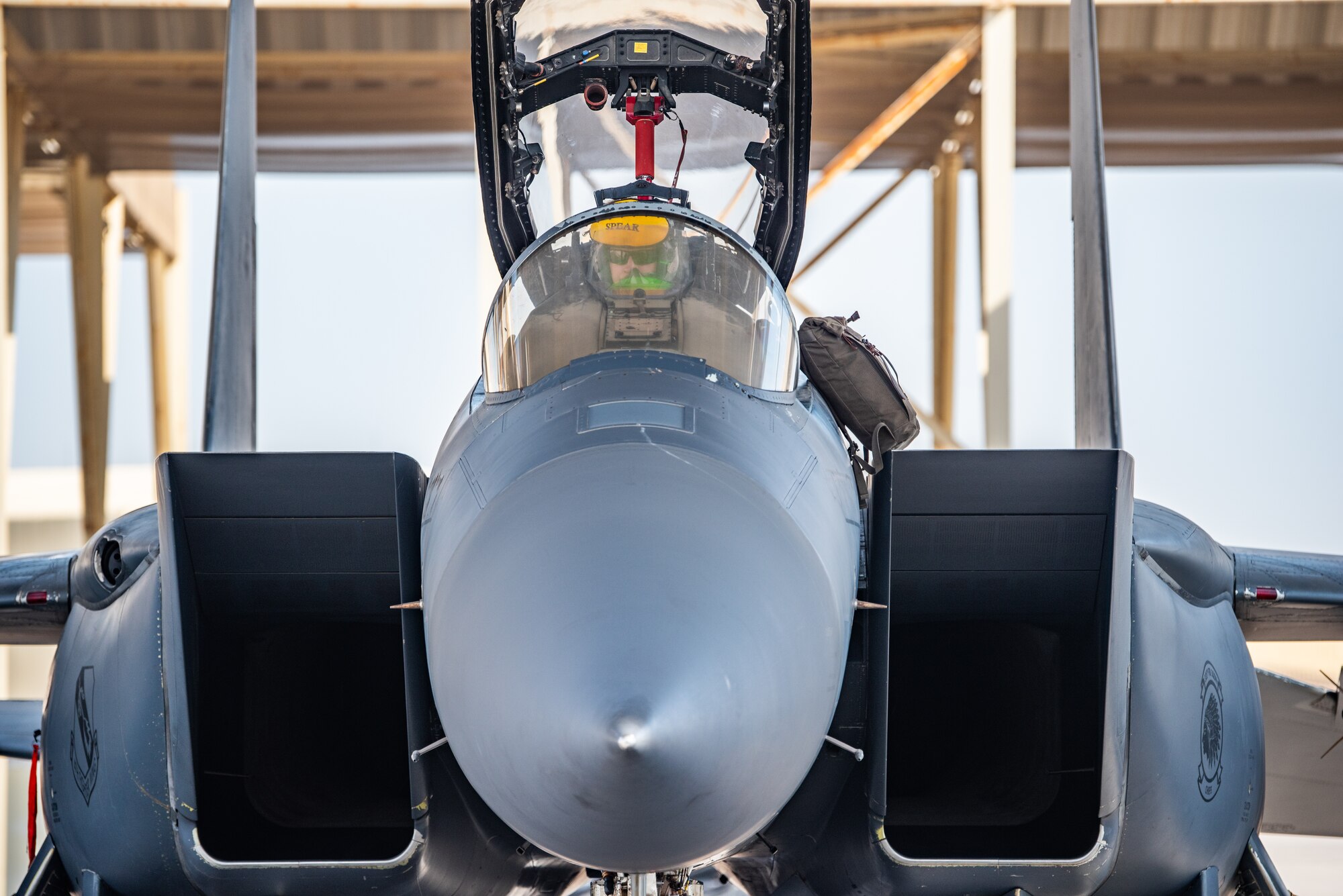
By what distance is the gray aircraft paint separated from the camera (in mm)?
1821

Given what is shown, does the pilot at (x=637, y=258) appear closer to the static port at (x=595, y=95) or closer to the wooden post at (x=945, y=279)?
the static port at (x=595, y=95)

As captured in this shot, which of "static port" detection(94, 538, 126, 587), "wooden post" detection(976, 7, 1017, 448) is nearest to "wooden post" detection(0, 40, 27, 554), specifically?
"static port" detection(94, 538, 126, 587)

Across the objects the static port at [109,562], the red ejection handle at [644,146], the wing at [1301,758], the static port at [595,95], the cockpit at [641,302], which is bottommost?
the wing at [1301,758]

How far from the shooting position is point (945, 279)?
12.6 m

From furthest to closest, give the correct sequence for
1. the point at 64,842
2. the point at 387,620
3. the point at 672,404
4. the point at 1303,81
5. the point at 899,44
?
1. the point at 1303,81
2. the point at 899,44
3. the point at 64,842
4. the point at 387,620
5. the point at 672,404

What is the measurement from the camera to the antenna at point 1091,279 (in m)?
3.95

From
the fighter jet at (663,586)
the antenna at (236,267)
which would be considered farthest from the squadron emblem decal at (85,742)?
the antenna at (236,267)

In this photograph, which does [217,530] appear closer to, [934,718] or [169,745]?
[169,745]

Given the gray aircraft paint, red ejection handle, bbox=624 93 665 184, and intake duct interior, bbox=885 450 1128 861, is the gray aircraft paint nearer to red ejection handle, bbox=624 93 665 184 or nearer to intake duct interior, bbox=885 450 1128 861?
intake duct interior, bbox=885 450 1128 861

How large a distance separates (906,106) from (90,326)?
7.72 m

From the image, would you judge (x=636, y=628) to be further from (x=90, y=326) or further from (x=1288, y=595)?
(x=90, y=326)

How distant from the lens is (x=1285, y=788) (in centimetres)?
594

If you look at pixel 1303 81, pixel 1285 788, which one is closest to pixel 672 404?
pixel 1285 788

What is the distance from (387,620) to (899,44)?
801 cm
